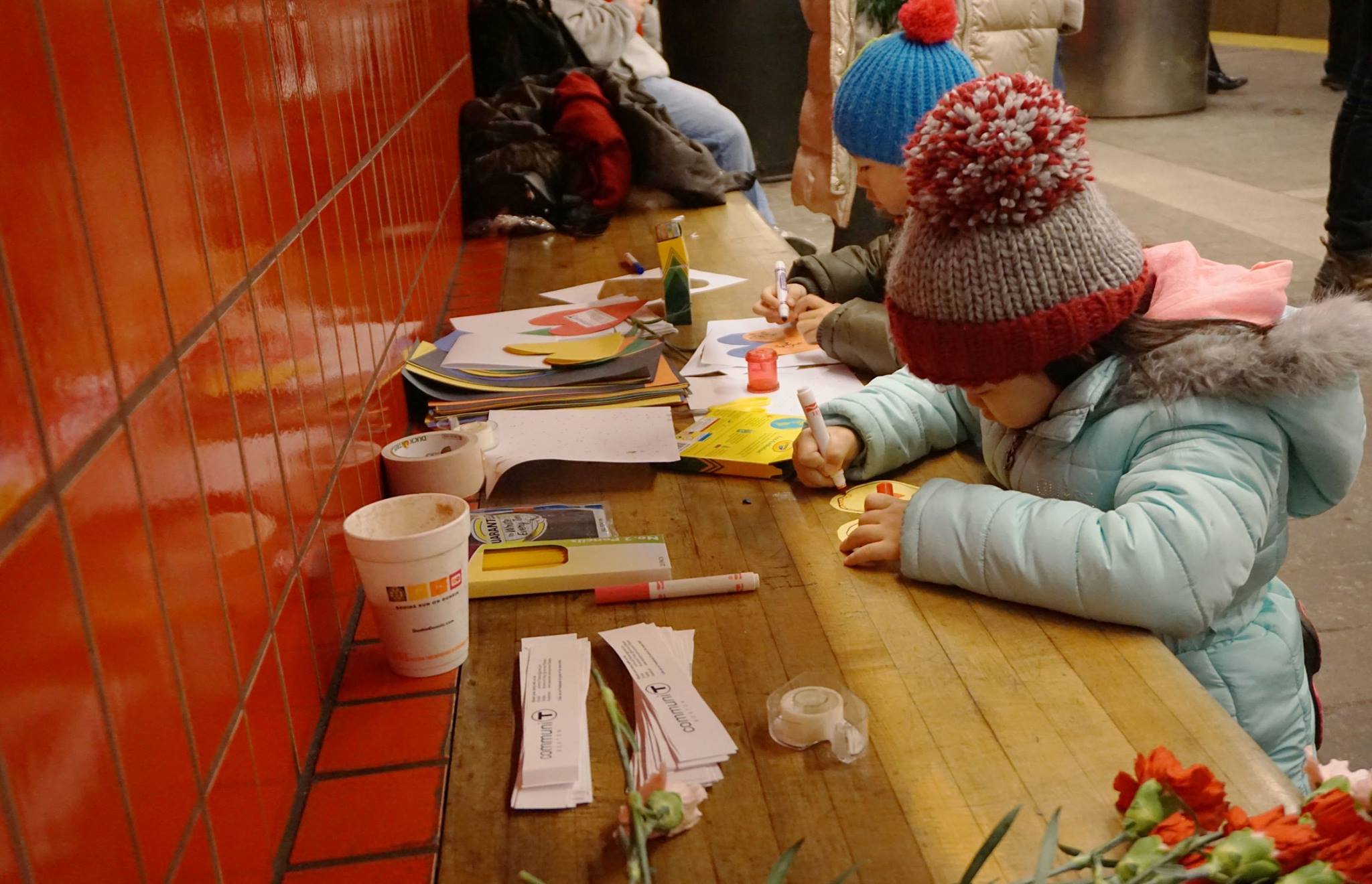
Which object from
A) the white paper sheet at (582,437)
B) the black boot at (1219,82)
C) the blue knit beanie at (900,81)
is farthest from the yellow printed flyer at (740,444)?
the black boot at (1219,82)

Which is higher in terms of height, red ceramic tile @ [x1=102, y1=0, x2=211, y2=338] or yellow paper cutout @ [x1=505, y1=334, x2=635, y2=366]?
red ceramic tile @ [x1=102, y1=0, x2=211, y2=338]

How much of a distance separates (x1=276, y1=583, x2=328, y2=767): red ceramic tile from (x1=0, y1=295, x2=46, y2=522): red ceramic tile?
1.42ft

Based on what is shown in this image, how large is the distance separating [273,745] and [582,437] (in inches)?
28.4

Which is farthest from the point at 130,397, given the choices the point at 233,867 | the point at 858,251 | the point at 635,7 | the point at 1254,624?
the point at 635,7

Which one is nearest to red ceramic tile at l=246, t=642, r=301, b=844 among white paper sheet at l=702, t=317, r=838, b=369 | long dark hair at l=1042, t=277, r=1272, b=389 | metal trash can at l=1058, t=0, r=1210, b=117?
long dark hair at l=1042, t=277, r=1272, b=389

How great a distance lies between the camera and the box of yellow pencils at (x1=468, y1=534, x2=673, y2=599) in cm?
129

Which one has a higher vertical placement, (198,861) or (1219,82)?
(198,861)

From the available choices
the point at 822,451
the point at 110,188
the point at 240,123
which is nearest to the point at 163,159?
the point at 110,188

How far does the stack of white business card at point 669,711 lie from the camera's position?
0.99 metres

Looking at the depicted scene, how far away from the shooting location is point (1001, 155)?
1.12 metres

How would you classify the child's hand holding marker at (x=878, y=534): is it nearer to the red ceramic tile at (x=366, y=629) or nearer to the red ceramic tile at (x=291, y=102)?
the red ceramic tile at (x=366, y=629)

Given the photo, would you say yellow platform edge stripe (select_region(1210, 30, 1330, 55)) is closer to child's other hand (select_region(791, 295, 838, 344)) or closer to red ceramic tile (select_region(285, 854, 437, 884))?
child's other hand (select_region(791, 295, 838, 344))

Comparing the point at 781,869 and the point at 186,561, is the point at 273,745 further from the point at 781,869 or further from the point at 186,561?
the point at 781,869

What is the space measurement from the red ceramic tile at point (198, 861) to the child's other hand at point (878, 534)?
2.41 feet
